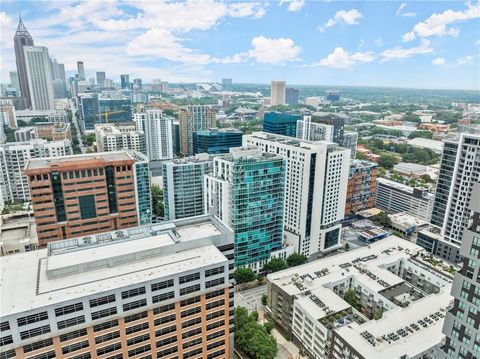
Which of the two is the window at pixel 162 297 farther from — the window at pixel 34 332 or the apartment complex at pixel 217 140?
the apartment complex at pixel 217 140

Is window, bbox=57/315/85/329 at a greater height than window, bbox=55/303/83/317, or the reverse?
window, bbox=55/303/83/317

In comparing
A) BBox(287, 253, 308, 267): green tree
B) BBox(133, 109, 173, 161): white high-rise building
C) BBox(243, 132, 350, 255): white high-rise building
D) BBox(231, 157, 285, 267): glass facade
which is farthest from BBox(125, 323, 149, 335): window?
BBox(133, 109, 173, 161): white high-rise building

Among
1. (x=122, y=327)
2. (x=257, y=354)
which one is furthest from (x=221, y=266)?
(x=257, y=354)

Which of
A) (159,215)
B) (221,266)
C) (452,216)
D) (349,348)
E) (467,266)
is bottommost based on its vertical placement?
(159,215)


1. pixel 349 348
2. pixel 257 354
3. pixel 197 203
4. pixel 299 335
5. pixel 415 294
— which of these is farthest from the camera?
pixel 197 203

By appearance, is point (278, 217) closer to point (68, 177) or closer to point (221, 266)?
point (221, 266)

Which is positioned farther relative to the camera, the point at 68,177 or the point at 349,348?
the point at 68,177

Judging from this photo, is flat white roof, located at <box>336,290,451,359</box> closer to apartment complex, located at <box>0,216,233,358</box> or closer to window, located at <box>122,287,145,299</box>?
apartment complex, located at <box>0,216,233,358</box>
